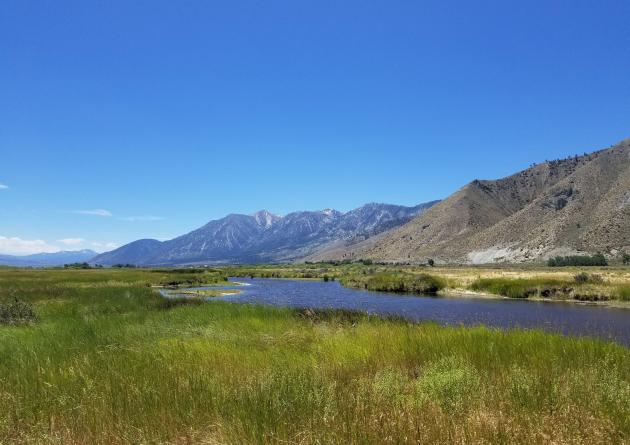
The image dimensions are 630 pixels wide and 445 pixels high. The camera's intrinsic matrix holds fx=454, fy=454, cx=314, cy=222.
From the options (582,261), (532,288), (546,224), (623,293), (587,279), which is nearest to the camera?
(623,293)

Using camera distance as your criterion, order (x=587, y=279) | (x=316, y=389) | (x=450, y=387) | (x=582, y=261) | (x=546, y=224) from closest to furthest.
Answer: (x=316, y=389) < (x=450, y=387) < (x=587, y=279) < (x=582, y=261) < (x=546, y=224)

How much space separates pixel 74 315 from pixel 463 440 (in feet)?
59.3

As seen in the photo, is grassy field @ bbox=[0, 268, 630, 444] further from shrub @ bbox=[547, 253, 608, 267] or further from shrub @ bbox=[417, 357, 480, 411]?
shrub @ bbox=[547, 253, 608, 267]

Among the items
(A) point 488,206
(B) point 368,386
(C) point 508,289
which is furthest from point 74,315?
(A) point 488,206

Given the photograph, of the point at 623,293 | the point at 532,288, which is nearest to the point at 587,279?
the point at 532,288

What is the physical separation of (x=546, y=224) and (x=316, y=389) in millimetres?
150181

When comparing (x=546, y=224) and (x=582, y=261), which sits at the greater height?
(x=546, y=224)

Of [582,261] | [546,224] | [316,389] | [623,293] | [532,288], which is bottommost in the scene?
[623,293]

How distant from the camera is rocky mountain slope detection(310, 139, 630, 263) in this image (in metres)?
115

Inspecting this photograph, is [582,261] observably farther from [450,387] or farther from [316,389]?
[316,389]

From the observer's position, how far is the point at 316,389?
21.6 feet

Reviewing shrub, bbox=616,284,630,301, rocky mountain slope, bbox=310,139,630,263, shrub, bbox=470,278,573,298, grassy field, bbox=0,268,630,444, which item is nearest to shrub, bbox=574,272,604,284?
shrub, bbox=470,278,573,298

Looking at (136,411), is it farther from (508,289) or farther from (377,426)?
(508,289)

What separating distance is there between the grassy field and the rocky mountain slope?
375ft
